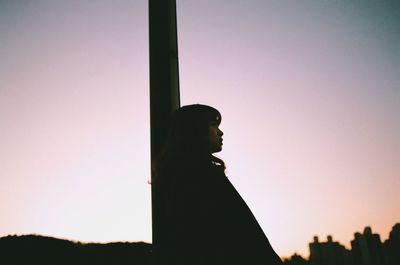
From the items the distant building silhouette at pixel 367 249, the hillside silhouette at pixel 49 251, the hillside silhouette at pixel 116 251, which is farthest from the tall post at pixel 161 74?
the hillside silhouette at pixel 49 251

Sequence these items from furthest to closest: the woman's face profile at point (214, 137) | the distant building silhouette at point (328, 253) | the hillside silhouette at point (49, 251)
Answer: the hillside silhouette at point (49, 251) < the distant building silhouette at point (328, 253) < the woman's face profile at point (214, 137)

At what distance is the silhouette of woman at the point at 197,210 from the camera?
3.76 ft

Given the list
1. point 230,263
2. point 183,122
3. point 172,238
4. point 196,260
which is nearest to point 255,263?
point 230,263

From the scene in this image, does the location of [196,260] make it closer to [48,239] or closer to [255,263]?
[255,263]

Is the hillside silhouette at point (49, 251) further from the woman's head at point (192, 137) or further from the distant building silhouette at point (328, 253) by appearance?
the woman's head at point (192, 137)

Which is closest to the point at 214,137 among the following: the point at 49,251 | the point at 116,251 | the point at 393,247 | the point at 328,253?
the point at 328,253

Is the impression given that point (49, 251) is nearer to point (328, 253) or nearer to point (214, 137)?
point (328, 253)

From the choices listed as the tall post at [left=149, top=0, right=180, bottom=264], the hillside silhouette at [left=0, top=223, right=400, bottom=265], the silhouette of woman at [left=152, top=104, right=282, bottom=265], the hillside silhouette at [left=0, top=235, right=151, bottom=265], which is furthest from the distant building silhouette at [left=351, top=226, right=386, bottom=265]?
the hillside silhouette at [left=0, top=235, right=151, bottom=265]

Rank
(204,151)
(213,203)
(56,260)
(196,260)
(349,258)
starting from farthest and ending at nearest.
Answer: (56,260) < (349,258) < (204,151) < (213,203) < (196,260)

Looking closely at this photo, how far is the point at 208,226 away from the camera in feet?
3.92

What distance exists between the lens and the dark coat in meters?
1.13

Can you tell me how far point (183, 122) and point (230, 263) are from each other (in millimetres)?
666

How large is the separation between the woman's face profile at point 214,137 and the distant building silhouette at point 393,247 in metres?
3.05

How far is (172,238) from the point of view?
1.17m
